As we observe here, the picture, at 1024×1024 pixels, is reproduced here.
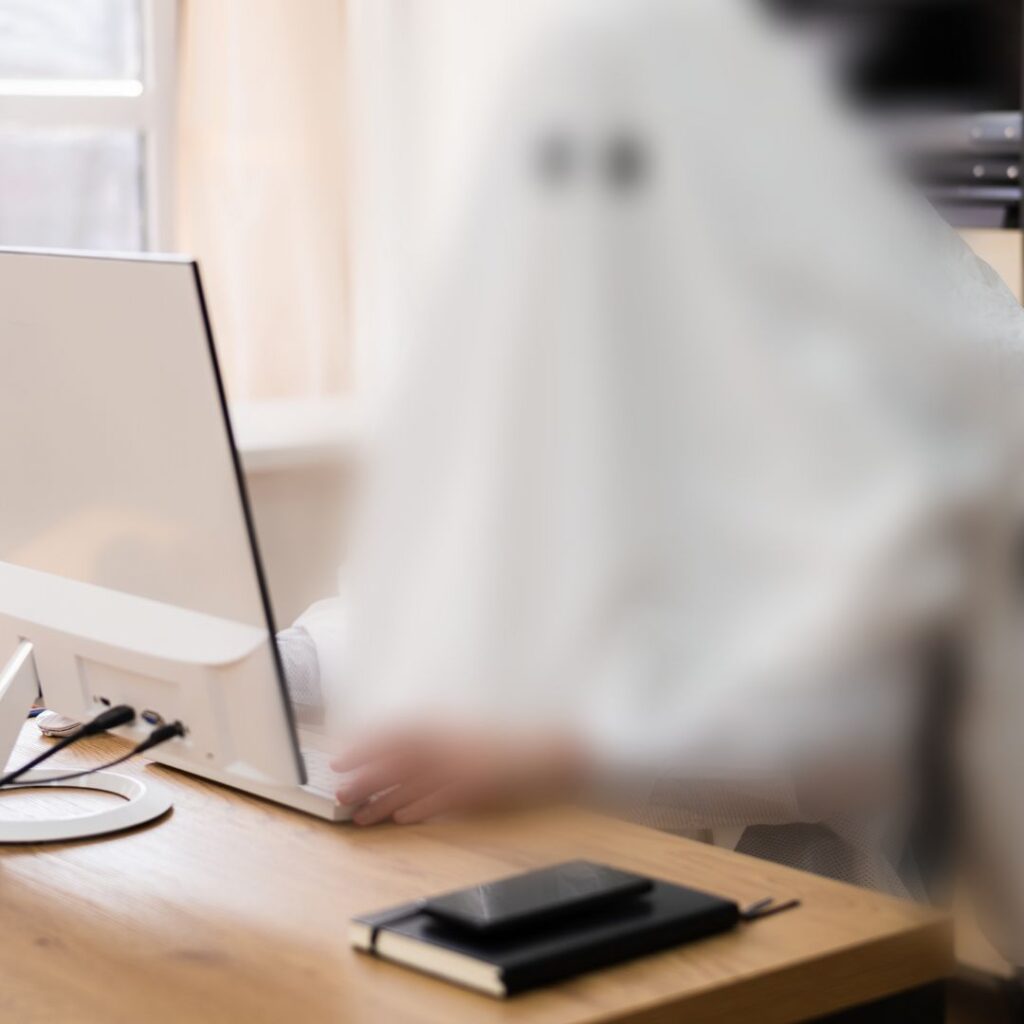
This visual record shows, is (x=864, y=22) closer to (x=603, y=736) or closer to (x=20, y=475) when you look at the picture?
(x=603, y=736)

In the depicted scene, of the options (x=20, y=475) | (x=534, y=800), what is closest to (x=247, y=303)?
(x=20, y=475)

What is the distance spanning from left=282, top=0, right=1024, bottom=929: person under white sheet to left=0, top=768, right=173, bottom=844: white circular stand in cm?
46

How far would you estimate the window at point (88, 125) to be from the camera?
10.3ft

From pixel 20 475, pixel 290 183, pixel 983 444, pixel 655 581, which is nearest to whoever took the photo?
pixel 983 444

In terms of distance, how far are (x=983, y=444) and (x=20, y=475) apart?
824 millimetres

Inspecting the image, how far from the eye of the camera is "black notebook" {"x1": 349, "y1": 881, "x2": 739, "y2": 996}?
0.92 metres

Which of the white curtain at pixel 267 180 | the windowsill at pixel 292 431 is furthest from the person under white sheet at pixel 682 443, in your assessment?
the white curtain at pixel 267 180

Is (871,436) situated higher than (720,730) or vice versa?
(871,436)

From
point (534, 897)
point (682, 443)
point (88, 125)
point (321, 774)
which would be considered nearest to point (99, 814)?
point (321, 774)

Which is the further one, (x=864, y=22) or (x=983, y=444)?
(x=864, y=22)

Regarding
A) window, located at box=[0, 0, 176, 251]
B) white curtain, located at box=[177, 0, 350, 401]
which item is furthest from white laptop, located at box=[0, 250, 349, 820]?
window, located at box=[0, 0, 176, 251]

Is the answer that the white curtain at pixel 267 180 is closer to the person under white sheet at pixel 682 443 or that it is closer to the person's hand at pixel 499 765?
the person's hand at pixel 499 765

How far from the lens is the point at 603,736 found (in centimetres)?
70

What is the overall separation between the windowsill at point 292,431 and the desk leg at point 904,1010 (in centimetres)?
195
